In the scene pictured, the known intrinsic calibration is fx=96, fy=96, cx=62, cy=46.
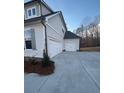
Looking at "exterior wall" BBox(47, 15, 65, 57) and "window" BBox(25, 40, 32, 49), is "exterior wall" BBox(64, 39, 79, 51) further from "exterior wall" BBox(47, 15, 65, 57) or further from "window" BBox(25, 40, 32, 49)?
"window" BBox(25, 40, 32, 49)

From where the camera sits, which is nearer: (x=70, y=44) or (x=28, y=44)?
(x=28, y=44)

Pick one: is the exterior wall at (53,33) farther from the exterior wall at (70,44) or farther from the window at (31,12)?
the exterior wall at (70,44)

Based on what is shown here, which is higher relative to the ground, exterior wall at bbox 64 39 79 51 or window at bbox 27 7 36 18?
window at bbox 27 7 36 18

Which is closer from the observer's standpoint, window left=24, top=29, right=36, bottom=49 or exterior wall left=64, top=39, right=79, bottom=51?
window left=24, top=29, right=36, bottom=49

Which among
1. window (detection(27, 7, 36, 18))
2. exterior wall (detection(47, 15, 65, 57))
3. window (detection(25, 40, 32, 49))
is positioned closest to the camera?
window (detection(25, 40, 32, 49))

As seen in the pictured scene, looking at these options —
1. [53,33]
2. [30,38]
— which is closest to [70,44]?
[53,33]

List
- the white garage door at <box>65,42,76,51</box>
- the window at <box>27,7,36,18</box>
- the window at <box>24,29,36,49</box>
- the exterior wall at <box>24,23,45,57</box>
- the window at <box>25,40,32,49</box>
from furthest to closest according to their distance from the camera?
the white garage door at <box>65,42,76,51</box> < the window at <box>27,7,36,18</box> < the window at <box>25,40,32,49</box> < the window at <box>24,29,36,49</box> < the exterior wall at <box>24,23,45,57</box>

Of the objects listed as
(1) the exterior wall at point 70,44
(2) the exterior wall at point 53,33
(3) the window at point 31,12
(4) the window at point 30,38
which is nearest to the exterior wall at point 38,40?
(4) the window at point 30,38

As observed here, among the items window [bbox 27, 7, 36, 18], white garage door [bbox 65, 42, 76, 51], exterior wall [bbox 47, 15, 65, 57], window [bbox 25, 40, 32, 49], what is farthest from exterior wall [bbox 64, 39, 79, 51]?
window [bbox 25, 40, 32, 49]

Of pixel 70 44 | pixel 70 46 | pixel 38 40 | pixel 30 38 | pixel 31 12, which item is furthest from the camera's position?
pixel 70 44

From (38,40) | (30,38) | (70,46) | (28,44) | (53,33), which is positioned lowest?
(70,46)

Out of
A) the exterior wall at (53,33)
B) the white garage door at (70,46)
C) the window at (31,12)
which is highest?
the window at (31,12)

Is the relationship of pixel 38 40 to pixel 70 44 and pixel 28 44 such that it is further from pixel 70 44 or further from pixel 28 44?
pixel 70 44
